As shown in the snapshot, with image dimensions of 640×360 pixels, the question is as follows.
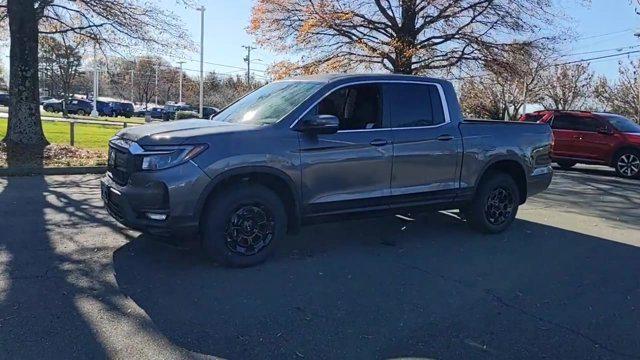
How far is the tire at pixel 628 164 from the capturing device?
49.5ft

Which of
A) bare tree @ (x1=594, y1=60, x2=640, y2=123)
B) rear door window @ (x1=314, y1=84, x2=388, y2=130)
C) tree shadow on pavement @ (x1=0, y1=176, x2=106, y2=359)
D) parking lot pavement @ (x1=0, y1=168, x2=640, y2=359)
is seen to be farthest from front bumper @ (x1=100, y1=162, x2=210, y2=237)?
bare tree @ (x1=594, y1=60, x2=640, y2=123)

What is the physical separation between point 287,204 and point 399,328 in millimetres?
1878

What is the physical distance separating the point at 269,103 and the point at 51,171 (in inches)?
271

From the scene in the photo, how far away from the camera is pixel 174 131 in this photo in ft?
16.5

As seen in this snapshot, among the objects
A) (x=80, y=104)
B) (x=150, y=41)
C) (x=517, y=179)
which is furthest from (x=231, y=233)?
(x=80, y=104)

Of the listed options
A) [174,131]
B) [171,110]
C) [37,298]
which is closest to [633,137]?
[174,131]

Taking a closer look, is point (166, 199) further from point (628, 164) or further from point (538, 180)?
point (628, 164)

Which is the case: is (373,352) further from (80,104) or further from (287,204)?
(80,104)

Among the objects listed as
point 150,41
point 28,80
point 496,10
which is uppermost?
point 496,10

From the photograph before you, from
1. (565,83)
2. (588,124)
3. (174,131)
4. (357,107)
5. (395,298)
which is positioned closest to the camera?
(395,298)

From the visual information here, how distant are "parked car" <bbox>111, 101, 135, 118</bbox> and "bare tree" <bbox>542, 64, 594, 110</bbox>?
3881 cm

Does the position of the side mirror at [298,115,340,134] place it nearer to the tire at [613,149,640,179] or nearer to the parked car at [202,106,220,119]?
the parked car at [202,106,220,119]

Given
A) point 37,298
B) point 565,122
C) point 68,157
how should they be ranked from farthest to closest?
point 565,122 < point 68,157 < point 37,298

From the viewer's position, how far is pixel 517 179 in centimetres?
731
